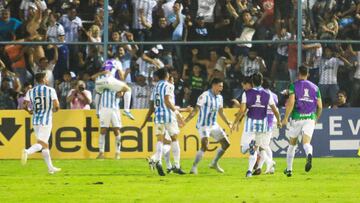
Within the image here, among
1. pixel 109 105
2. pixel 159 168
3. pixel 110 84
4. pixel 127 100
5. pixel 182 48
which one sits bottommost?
pixel 159 168

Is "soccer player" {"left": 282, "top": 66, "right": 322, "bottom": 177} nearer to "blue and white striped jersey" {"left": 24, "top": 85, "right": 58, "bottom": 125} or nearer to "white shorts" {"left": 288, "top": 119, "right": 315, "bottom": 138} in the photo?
"white shorts" {"left": 288, "top": 119, "right": 315, "bottom": 138}

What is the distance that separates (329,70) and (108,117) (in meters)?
5.94

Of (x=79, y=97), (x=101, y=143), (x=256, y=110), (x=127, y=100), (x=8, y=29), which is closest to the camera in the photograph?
(x=256, y=110)

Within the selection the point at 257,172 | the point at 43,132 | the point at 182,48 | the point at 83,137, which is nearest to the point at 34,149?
the point at 43,132

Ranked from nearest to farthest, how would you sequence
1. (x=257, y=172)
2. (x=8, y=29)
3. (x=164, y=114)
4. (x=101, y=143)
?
1. (x=257, y=172)
2. (x=164, y=114)
3. (x=101, y=143)
4. (x=8, y=29)

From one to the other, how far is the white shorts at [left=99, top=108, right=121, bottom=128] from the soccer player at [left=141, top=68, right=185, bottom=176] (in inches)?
214

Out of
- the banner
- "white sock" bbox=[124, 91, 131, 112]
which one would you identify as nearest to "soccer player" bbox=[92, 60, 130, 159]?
"white sock" bbox=[124, 91, 131, 112]

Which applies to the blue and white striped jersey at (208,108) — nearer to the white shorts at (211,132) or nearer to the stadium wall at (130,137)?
the white shorts at (211,132)

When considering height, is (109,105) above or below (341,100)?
below

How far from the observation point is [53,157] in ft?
103

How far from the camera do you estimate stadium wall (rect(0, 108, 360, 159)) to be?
102 ft

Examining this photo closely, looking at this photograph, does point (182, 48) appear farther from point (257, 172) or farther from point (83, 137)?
point (257, 172)

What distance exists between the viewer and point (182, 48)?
31766 mm

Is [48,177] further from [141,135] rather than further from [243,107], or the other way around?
[141,135]
